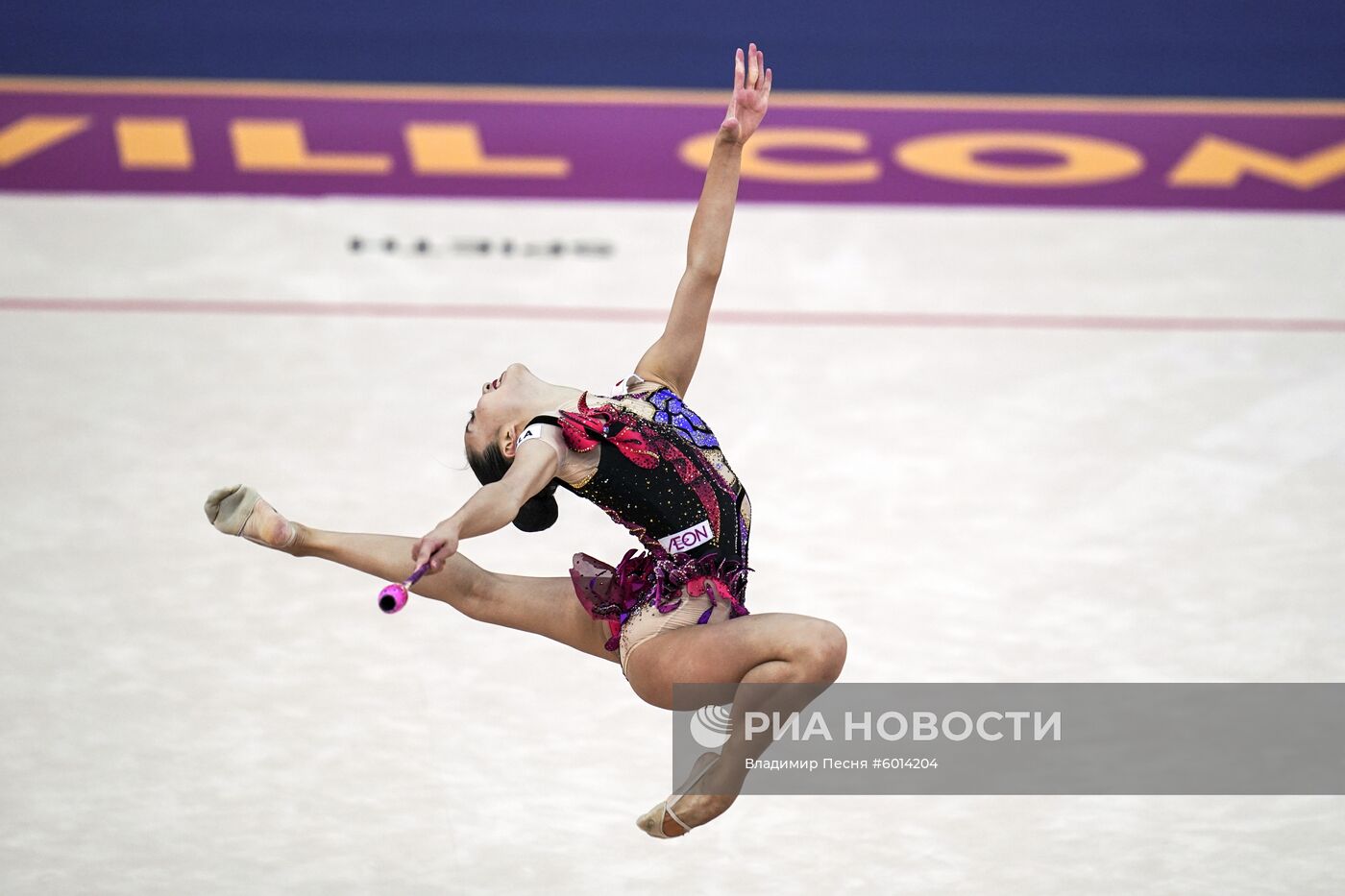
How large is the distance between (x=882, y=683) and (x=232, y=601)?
1.84 meters

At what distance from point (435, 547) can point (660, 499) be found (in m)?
0.66

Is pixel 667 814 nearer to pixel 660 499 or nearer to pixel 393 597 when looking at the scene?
A: pixel 660 499

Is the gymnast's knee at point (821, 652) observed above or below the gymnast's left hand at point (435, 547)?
above

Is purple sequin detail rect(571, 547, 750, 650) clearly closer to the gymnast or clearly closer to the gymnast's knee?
the gymnast

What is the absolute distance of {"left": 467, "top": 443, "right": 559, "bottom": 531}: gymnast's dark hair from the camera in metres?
4.06

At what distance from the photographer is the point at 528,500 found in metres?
3.99

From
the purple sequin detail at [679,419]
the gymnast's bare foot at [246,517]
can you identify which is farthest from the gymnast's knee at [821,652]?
the gymnast's bare foot at [246,517]

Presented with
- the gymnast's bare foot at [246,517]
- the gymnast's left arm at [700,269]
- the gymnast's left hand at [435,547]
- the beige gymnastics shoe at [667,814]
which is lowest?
the beige gymnastics shoe at [667,814]

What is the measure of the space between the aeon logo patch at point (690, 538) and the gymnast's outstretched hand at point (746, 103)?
888 millimetres

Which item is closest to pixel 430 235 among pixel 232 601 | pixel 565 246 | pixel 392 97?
pixel 565 246

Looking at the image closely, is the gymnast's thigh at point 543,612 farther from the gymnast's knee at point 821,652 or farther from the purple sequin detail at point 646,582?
the gymnast's knee at point 821,652

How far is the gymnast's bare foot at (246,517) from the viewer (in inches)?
157

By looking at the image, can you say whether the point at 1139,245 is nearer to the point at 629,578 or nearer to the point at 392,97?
the point at 392,97

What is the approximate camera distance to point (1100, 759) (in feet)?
15.7
